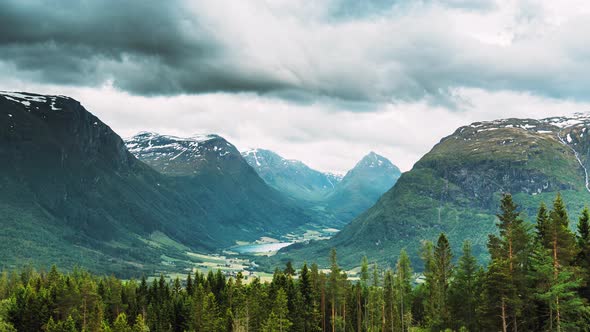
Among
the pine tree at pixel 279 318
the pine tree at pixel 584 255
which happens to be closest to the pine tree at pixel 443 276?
the pine tree at pixel 584 255

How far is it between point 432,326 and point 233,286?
59076mm

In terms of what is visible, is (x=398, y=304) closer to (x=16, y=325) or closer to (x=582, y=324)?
(x=582, y=324)

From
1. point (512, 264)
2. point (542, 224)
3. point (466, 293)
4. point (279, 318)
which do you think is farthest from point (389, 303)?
point (512, 264)

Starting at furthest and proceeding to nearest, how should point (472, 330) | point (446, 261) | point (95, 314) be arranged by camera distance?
point (95, 314)
point (446, 261)
point (472, 330)

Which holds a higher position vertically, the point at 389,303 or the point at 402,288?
the point at 402,288

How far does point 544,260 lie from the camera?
230ft

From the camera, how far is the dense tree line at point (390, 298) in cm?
7362

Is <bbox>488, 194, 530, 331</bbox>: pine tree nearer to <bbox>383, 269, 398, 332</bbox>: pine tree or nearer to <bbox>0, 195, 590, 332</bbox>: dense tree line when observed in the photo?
<bbox>0, 195, 590, 332</bbox>: dense tree line

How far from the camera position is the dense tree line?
7362 centimetres

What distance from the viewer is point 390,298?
139 metres

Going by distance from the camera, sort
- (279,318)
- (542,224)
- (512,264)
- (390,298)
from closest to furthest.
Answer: (512,264)
(542,224)
(279,318)
(390,298)

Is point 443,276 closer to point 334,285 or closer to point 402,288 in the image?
point 334,285

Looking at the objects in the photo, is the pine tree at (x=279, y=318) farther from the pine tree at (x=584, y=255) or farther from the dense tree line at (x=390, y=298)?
the pine tree at (x=584, y=255)

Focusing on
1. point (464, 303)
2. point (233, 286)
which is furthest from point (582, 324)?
point (233, 286)
